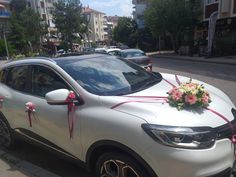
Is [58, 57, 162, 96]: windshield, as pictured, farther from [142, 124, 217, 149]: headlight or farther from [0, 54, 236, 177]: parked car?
[142, 124, 217, 149]: headlight

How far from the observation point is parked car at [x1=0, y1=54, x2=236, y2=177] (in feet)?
8.61

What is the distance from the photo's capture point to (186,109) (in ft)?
9.50

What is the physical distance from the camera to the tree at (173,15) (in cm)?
2833

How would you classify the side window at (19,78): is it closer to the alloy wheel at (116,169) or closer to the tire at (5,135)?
the tire at (5,135)

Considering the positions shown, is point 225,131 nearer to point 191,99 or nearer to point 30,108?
point 191,99

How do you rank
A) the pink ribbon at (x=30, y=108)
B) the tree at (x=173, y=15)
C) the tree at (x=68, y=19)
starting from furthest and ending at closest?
the tree at (x=68, y=19) < the tree at (x=173, y=15) < the pink ribbon at (x=30, y=108)

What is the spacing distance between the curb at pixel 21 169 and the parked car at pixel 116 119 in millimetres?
421

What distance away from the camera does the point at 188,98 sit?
2.93m

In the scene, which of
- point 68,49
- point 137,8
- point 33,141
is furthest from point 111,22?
point 33,141

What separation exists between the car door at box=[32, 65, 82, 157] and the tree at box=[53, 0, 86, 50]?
36.3 meters

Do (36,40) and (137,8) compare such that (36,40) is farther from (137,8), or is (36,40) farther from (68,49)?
(137,8)

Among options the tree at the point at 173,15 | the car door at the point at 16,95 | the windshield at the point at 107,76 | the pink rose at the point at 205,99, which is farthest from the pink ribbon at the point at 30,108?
the tree at the point at 173,15

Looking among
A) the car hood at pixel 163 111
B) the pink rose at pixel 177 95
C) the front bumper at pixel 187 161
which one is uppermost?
the pink rose at pixel 177 95

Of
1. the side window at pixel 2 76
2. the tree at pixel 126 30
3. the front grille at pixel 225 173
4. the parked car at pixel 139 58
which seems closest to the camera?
the front grille at pixel 225 173
